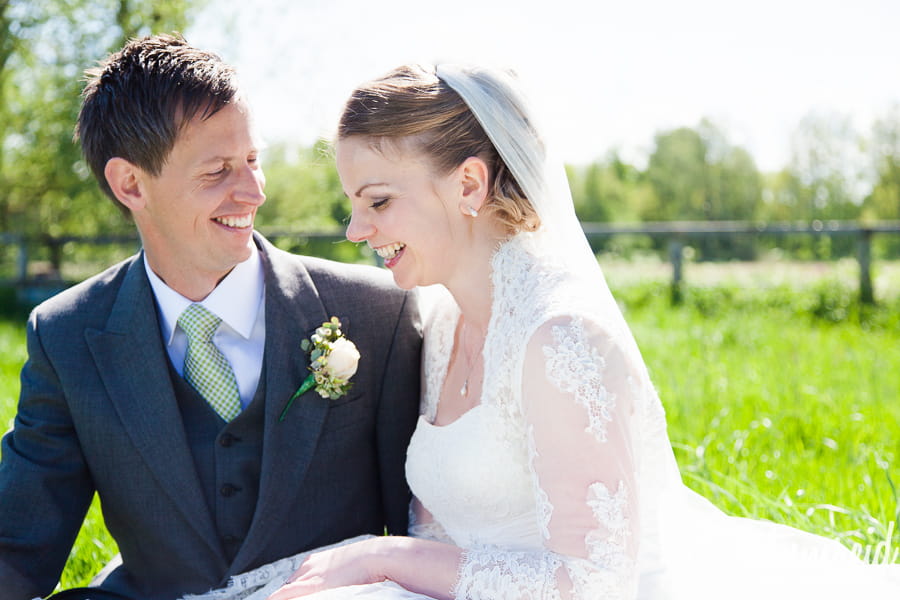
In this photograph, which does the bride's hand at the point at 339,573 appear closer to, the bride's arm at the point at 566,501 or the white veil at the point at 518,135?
the bride's arm at the point at 566,501

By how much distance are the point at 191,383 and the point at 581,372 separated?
4.03 feet

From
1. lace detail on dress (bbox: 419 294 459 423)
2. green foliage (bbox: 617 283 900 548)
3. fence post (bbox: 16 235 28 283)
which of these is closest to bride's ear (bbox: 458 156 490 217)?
lace detail on dress (bbox: 419 294 459 423)

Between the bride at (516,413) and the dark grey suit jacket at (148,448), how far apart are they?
0.85 ft

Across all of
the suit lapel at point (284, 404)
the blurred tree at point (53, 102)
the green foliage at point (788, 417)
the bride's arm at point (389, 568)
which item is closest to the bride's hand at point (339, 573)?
the bride's arm at point (389, 568)

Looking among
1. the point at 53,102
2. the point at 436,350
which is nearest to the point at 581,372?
the point at 436,350

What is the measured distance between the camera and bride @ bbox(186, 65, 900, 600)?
1849mm

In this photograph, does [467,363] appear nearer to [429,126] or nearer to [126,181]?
[429,126]

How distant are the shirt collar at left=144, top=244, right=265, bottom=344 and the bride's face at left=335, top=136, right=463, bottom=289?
55 cm

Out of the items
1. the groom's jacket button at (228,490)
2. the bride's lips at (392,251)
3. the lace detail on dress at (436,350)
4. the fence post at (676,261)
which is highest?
the bride's lips at (392,251)

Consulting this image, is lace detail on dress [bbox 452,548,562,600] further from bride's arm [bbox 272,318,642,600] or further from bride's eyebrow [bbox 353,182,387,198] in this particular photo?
bride's eyebrow [bbox 353,182,387,198]


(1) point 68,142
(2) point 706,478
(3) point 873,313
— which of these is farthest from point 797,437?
(1) point 68,142

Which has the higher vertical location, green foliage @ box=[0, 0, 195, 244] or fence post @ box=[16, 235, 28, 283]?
green foliage @ box=[0, 0, 195, 244]

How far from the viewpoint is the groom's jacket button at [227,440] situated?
2389mm

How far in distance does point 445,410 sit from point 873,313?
6906mm
